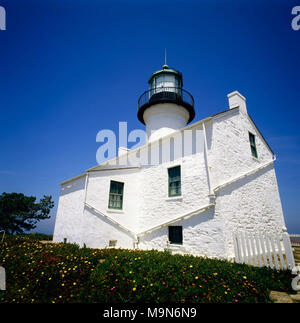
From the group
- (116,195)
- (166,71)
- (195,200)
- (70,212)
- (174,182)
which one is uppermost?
(166,71)

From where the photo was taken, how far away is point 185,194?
30.4ft

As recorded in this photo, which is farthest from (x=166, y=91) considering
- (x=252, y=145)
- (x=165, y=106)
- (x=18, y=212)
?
(x=18, y=212)

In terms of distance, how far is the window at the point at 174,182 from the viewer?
9906 millimetres

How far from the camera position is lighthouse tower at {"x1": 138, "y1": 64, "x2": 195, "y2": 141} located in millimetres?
15039

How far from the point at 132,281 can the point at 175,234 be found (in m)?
5.14

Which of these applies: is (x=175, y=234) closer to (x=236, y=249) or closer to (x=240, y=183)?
(x=236, y=249)

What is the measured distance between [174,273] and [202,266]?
38.2 inches

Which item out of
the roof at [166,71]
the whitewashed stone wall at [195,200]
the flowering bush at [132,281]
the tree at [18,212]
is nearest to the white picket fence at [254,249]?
the whitewashed stone wall at [195,200]

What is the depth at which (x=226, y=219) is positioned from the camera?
762 centimetres

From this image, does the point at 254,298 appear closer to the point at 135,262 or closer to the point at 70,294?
the point at 135,262

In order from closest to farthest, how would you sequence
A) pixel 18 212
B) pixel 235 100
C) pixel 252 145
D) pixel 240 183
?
pixel 240 183 < pixel 235 100 < pixel 252 145 < pixel 18 212

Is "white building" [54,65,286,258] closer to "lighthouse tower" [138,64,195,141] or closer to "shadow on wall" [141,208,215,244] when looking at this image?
"shadow on wall" [141,208,215,244]
